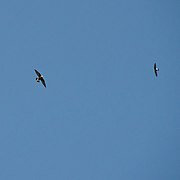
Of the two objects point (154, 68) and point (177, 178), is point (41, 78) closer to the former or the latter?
point (154, 68)

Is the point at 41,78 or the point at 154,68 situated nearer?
the point at 41,78

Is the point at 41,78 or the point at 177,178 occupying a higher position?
the point at 177,178

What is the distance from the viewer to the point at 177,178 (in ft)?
602

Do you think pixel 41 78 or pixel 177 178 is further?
pixel 177 178

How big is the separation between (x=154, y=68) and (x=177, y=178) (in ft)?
347

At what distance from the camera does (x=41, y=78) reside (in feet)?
242

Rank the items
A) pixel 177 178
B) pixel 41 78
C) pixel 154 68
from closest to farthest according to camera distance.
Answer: pixel 41 78 < pixel 154 68 < pixel 177 178

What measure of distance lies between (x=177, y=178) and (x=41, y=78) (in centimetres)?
11615

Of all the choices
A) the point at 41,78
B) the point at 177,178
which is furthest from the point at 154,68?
the point at 177,178

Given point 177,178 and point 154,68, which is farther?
point 177,178

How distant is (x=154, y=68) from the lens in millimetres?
82250

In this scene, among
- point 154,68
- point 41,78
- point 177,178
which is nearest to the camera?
point 41,78
